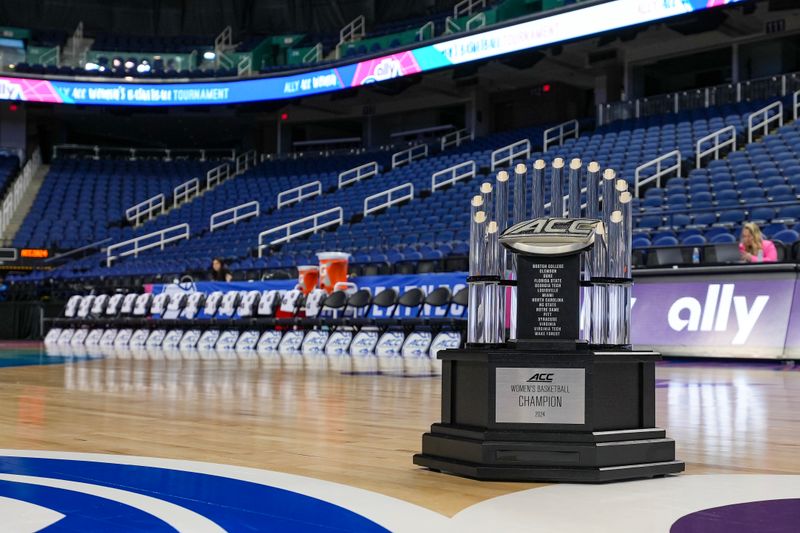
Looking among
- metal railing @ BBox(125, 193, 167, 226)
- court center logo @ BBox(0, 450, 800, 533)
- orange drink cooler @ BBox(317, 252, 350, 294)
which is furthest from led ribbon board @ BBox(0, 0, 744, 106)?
court center logo @ BBox(0, 450, 800, 533)

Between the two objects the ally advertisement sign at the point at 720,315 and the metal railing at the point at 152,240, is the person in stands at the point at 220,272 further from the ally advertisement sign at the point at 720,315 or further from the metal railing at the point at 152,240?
the ally advertisement sign at the point at 720,315

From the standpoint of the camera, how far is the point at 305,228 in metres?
23.8

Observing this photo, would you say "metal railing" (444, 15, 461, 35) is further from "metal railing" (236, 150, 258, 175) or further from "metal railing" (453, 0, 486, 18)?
"metal railing" (236, 150, 258, 175)

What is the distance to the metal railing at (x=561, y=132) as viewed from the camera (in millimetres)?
23703

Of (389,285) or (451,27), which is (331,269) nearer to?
(389,285)

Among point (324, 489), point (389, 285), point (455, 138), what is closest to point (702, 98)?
point (455, 138)

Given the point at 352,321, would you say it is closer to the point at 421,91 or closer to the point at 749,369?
the point at 749,369

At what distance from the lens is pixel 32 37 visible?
108 ft

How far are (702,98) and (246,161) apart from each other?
53.7 ft

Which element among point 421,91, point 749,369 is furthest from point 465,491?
point 421,91

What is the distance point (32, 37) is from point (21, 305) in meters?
16.6

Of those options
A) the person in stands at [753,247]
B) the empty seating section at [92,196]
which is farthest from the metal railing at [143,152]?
the person in stands at [753,247]

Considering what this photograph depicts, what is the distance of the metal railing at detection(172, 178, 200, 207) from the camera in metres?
30.2

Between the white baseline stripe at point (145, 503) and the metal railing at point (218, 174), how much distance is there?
29082 mm
